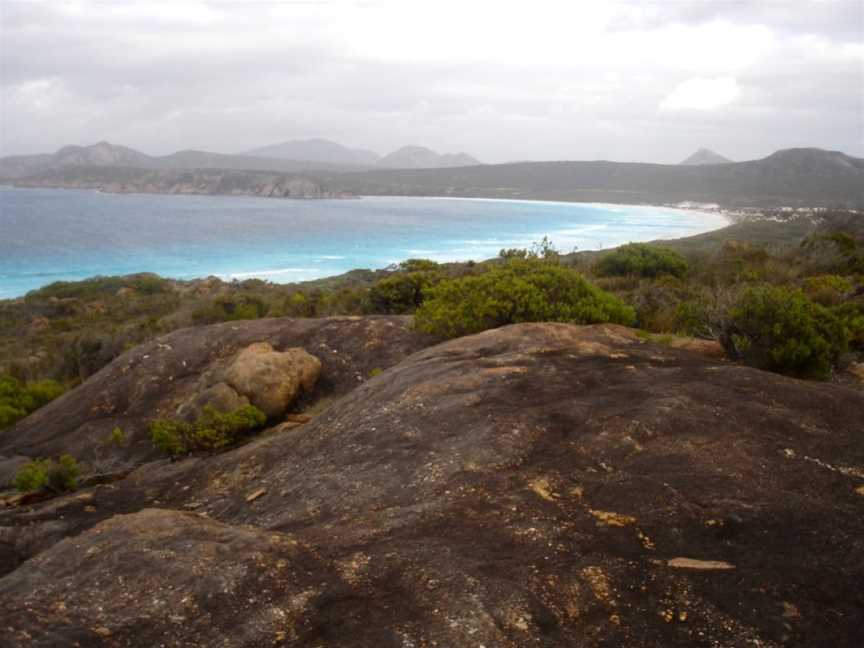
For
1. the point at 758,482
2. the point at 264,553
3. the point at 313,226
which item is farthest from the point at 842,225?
the point at 313,226

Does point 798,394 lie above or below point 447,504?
above

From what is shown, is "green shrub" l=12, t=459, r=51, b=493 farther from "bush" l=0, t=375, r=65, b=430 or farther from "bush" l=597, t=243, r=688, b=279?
"bush" l=597, t=243, r=688, b=279

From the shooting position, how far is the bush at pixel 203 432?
8773 millimetres

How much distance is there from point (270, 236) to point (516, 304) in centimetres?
8099

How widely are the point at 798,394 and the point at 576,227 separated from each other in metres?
90.6

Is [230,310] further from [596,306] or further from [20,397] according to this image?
[596,306]

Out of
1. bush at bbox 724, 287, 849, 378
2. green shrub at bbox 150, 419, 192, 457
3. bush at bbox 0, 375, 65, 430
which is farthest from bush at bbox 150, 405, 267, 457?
bush at bbox 724, 287, 849, 378

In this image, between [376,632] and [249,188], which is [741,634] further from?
[249,188]

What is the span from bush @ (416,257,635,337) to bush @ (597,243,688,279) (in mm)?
10569

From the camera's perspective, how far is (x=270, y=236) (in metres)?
87.6

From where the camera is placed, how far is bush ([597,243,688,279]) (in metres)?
21.3

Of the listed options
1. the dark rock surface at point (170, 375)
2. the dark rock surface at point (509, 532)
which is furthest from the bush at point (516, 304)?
the dark rock surface at point (509, 532)

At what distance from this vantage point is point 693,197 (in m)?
144

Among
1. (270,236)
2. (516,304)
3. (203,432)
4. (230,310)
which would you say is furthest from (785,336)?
(270,236)
